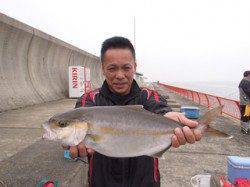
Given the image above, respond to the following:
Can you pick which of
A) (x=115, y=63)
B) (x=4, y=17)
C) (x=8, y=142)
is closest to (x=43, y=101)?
(x=4, y=17)

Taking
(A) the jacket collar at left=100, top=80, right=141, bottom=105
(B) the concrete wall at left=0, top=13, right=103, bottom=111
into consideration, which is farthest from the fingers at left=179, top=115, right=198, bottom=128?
Answer: (B) the concrete wall at left=0, top=13, right=103, bottom=111

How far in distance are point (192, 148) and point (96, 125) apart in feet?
18.1

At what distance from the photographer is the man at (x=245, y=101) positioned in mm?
10328

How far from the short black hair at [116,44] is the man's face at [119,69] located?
4cm

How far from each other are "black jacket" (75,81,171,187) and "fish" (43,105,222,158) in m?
0.37

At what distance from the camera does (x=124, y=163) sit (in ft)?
9.38

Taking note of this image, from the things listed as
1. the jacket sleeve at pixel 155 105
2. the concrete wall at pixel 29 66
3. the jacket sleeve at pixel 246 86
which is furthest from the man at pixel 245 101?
the jacket sleeve at pixel 155 105

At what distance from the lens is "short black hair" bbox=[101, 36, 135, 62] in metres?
2.98

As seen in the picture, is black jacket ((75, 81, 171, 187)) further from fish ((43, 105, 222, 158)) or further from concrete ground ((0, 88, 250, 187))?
concrete ground ((0, 88, 250, 187))

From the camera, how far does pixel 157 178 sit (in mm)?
2986

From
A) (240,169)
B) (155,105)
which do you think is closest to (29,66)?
(240,169)

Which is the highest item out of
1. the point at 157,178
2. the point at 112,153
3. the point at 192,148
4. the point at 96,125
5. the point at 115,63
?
the point at 115,63

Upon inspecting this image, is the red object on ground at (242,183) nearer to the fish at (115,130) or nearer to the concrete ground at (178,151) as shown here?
the concrete ground at (178,151)

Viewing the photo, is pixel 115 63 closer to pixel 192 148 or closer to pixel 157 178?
pixel 157 178
